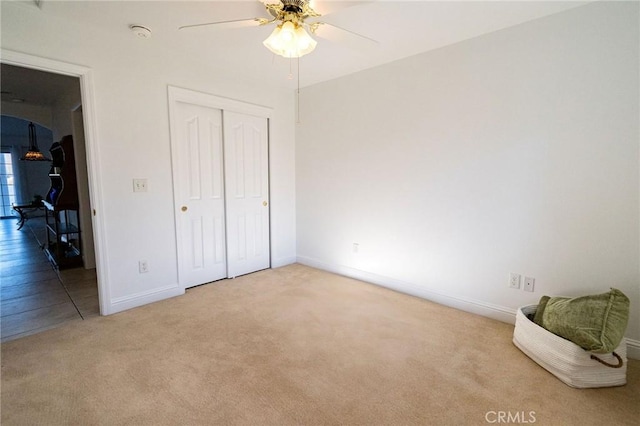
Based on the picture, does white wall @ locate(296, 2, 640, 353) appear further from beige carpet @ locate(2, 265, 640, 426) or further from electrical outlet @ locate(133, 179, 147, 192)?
electrical outlet @ locate(133, 179, 147, 192)

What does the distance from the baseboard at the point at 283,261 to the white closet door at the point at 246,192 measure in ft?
0.34

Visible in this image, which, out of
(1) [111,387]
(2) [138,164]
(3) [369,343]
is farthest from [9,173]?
(3) [369,343]

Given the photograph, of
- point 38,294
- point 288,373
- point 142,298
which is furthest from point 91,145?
point 288,373

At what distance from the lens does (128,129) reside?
2.71 meters

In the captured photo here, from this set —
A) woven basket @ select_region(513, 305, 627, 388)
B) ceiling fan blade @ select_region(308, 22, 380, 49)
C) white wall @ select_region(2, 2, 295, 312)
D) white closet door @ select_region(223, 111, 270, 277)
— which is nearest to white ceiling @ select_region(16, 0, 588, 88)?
ceiling fan blade @ select_region(308, 22, 380, 49)

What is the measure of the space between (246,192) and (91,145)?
1.69m

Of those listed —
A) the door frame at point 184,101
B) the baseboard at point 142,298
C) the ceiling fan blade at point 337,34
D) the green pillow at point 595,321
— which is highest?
the ceiling fan blade at point 337,34

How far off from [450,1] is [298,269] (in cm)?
333

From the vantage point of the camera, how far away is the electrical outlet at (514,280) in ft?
8.25

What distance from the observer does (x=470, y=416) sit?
156 cm

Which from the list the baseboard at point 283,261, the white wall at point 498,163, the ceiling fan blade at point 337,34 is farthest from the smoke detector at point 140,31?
the baseboard at point 283,261

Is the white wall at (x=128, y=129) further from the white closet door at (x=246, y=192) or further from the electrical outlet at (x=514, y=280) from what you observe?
the electrical outlet at (x=514, y=280)

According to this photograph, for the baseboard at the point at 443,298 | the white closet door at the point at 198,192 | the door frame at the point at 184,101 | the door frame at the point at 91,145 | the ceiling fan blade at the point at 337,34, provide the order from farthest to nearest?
the white closet door at the point at 198,192
the door frame at the point at 184,101
the baseboard at the point at 443,298
the door frame at the point at 91,145
the ceiling fan blade at the point at 337,34

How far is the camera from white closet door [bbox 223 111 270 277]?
3.61 m
